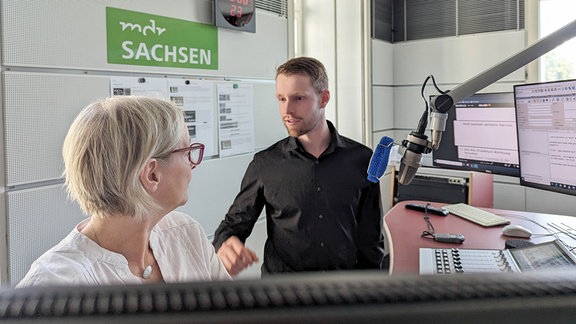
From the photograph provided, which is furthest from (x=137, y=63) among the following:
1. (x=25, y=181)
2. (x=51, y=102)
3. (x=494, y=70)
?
(x=494, y=70)

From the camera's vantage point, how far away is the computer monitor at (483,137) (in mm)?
2330

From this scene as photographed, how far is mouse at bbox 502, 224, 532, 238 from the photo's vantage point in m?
2.07

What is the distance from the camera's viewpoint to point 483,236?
2084mm

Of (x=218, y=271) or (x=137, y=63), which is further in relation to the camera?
(x=137, y=63)

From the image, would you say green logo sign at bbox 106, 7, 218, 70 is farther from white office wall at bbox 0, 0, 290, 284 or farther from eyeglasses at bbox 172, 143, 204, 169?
eyeglasses at bbox 172, 143, 204, 169

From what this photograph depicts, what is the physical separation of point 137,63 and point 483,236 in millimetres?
1815

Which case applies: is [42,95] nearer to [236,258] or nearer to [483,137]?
[236,258]

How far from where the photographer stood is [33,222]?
195cm

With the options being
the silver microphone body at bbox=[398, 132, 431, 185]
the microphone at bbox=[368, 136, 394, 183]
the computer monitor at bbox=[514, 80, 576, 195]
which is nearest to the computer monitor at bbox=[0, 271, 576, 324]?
the silver microphone body at bbox=[398, 132, 431, 185]

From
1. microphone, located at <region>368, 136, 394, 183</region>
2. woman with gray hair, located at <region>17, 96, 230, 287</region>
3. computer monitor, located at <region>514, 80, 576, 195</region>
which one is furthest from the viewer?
computer monitor, located at <region>514, 80, 576, 195</region>

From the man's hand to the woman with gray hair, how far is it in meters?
0.27

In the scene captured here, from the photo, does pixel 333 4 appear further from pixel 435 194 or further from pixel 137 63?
pixel 137 63

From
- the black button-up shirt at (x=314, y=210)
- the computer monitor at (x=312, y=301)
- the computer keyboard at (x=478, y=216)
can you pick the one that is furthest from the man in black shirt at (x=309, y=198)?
the computer monitor at (x=312, y=301)

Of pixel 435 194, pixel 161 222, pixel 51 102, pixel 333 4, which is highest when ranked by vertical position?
pixel 333 4
